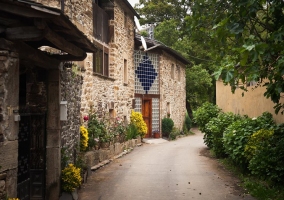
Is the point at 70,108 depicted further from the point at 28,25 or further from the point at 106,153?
the point at 106,153

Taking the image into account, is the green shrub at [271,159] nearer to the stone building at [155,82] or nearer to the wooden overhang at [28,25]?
the wooden overhang at [28,25]

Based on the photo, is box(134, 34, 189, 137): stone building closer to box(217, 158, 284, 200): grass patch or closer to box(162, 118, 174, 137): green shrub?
box(162, 118, 174, 137): green shrub

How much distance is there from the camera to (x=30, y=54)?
5.57m

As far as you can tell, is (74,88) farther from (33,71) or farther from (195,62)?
(195,62)

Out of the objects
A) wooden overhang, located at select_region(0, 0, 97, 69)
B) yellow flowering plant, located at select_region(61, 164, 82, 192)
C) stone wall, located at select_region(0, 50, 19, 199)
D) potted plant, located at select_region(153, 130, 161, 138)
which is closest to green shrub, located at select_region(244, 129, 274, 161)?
yellow flowering plant, located at select_region(61, 164, 82, 192)

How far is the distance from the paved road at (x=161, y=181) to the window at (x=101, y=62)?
354cm

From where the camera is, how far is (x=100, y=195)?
7922 millimetres

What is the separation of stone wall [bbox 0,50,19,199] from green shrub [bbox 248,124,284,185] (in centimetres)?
516

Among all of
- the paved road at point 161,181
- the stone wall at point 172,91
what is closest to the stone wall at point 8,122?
the paved road at point 161,181

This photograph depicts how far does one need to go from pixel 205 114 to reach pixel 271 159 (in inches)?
325

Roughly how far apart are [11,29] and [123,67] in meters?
12.6

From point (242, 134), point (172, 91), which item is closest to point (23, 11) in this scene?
point (242, 134)

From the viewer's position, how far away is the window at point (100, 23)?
13773mm

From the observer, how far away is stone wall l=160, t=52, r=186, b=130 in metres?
22.3
